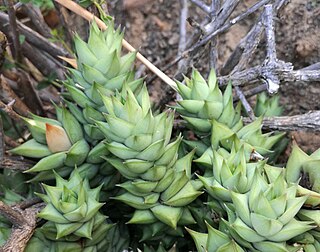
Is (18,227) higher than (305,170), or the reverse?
(305,170)

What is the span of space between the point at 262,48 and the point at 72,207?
99 centimetres

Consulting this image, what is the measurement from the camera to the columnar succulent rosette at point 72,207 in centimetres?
110

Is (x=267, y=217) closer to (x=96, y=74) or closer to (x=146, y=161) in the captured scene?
(x=146, y=161)

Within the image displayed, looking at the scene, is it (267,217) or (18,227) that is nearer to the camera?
(267,217)

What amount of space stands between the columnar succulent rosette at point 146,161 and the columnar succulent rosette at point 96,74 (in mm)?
52

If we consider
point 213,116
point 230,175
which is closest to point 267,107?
point 213,116

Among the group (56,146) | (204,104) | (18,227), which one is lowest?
(18,227)

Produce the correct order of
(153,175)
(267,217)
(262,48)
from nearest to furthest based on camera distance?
(267,217)
(153,175)
(262,48)

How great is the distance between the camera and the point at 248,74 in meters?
1.35

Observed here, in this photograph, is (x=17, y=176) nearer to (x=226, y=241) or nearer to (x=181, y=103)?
(x=181, y=103)

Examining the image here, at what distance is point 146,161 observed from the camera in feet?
3.65

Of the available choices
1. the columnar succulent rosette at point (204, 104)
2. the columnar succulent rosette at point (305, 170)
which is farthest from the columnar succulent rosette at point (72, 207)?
the columnar succulent rosette at point (305, 170)

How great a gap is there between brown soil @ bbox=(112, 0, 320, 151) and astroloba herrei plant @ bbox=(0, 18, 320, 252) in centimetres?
48

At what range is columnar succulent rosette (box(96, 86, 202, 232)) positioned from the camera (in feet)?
3.60
